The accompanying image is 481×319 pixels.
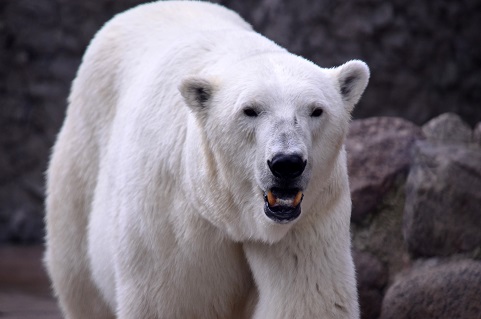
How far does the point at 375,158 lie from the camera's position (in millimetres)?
4797

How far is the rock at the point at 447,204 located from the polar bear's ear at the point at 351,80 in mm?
1527

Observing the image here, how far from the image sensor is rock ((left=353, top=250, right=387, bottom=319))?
4664 millimetres

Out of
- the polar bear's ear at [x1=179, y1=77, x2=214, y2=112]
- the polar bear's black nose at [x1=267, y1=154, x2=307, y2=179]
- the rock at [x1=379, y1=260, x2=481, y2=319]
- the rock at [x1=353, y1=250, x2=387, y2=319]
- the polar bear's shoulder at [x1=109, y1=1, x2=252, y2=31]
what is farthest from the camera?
the rock at [x1=353, y1=250, x2=387, y2=319]

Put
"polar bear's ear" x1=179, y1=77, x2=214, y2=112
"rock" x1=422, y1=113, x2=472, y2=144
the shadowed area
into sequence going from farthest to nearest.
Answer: the shadowed area
"rock" x1=422, y1=113, x2=472, y2=144
"polar bear's ear" x1=179, y1=77, x2=214, y2=112

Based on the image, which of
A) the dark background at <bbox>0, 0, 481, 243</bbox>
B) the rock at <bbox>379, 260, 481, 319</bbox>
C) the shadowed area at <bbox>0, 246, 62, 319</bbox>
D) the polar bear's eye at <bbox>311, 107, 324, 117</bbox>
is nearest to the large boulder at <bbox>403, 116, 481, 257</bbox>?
the rock at <bbox>379, 260, 481, 319</bbox>

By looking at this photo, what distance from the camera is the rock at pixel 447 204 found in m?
4.52

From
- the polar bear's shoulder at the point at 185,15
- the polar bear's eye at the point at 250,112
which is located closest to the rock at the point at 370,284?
the polar bear's shoulder at the point at 185,15

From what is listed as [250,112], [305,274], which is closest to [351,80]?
[250,112]

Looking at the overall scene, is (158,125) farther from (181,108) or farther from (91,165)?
(91,165)

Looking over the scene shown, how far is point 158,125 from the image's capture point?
11.1 feet

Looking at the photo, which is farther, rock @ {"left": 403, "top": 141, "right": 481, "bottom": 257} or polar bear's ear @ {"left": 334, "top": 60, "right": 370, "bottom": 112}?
rock @ {"left": 403, "top": 141, "right": 481, "bottom": 257}

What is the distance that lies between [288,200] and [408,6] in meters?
4.31

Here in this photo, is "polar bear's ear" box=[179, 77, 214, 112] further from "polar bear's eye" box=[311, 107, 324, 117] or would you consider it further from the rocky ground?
the rocky ground

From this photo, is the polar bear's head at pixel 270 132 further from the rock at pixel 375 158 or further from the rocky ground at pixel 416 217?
the rock at pixel 375 158
